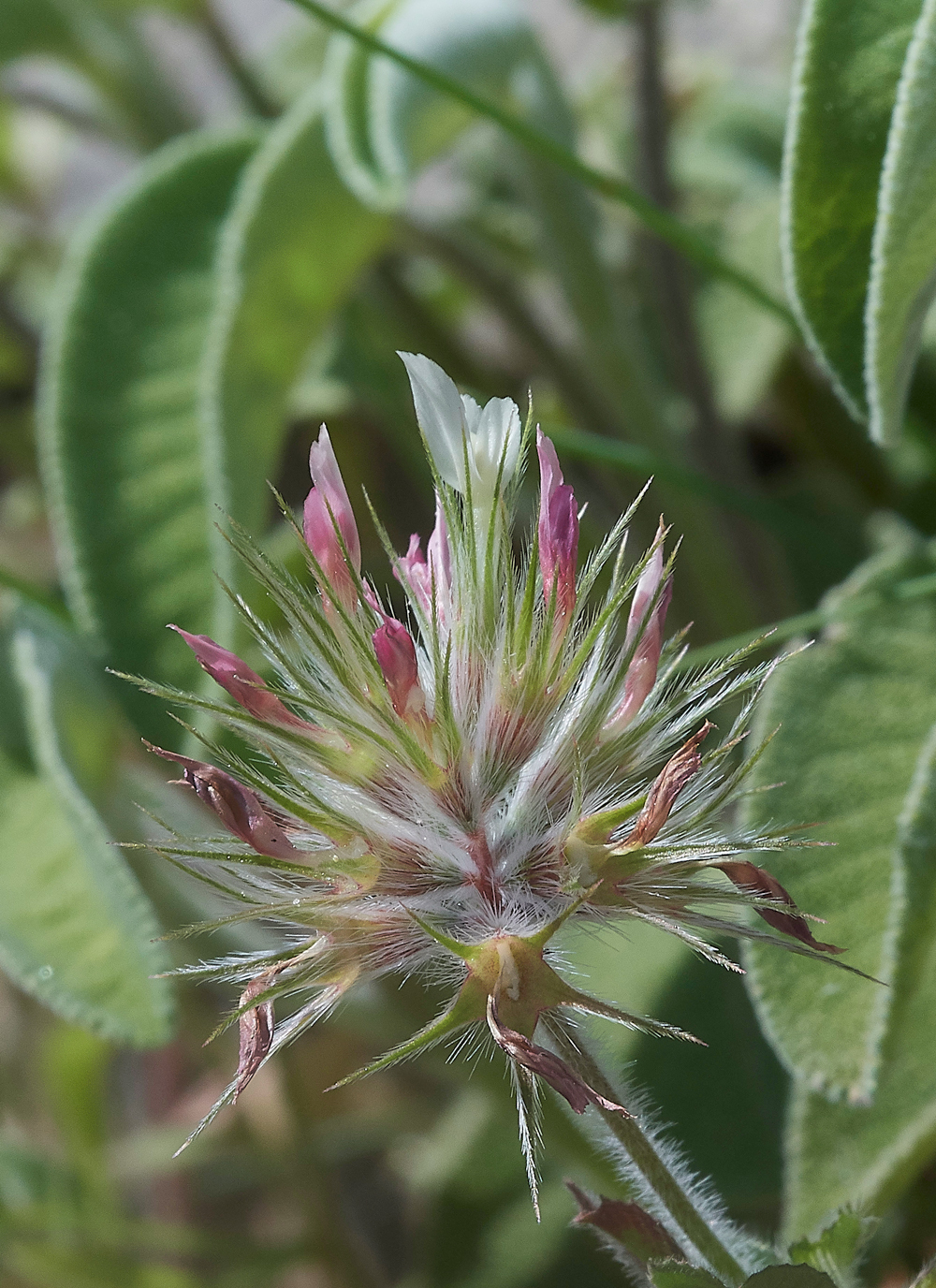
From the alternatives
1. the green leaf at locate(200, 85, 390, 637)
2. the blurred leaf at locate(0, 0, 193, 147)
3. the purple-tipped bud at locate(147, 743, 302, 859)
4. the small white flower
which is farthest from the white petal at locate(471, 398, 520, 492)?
the blurred leaf at locate(0, 0, 193, 147)

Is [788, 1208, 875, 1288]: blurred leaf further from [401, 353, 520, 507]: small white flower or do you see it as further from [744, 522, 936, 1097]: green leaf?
[401, 353, 520, 507]: small white flower

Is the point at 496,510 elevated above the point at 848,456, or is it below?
above

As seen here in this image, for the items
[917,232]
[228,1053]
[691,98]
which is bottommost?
[228,1053]

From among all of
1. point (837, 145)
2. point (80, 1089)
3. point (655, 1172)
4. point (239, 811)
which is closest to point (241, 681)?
point (239, 811)

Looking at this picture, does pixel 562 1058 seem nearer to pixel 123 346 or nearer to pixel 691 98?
pixel 123 346

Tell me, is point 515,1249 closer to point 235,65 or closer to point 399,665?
point 399,665

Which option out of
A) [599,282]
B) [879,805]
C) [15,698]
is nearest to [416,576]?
[879,805]

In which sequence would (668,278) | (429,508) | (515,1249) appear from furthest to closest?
(429,508) < (668,278) < (515,1249)

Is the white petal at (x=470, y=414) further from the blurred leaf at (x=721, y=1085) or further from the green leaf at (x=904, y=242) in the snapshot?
the blurred leaf at (x=721, y=1085)
